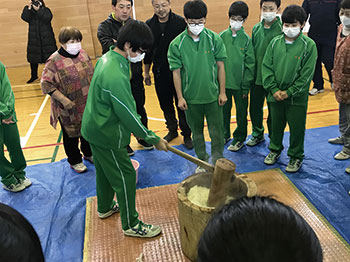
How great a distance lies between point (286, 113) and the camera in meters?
3.21

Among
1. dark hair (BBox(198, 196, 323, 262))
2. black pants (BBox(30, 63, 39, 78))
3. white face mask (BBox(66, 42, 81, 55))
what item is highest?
white face mask (BBox(66, 42, 81, 55))

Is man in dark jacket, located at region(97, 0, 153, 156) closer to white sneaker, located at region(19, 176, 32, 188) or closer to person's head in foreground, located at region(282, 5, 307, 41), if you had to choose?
white sneaker, located at region(19, 176, 32, 188)

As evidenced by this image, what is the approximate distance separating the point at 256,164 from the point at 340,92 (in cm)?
107

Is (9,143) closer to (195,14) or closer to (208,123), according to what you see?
(208,123)

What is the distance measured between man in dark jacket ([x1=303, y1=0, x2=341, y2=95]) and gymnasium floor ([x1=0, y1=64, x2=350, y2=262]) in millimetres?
839

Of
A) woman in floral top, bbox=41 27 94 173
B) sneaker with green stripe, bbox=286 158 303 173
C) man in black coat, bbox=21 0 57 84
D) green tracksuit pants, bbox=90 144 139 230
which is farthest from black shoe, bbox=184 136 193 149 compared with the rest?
man in black coat, bbox=21 0 57 84

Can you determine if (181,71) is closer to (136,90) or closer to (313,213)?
(136,90)

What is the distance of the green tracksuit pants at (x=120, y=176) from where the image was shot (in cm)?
234

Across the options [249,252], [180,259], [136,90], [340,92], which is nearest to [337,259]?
[180,259]

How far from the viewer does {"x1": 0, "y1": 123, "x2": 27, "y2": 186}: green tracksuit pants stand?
3117 millimetres

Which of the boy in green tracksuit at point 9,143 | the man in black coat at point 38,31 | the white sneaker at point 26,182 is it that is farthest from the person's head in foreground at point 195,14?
the man in black coat at point 38,31

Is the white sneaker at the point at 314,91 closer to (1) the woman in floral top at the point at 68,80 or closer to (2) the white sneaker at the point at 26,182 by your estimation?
(1) the woman in floral top at the point at 68,80

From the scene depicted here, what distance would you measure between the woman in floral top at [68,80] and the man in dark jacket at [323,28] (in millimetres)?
3773

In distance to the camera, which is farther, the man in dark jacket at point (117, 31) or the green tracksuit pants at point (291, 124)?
the man in dark jacket at point (117, 31)
